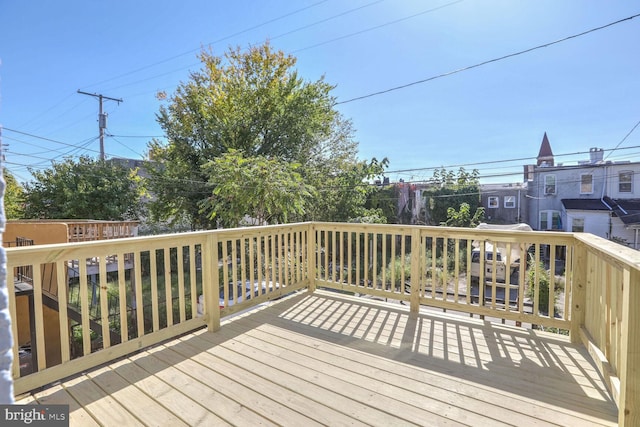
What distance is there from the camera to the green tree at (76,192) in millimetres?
12000

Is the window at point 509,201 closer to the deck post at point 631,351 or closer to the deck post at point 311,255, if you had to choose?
the deck post at point 311,255

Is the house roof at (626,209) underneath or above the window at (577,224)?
above

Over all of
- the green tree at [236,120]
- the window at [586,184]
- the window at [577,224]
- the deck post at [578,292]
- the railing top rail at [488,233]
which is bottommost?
the window at [577,224]

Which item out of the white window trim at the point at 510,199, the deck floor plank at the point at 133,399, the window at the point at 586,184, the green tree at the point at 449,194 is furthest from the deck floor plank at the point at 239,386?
the white window trim at the point at 510,199

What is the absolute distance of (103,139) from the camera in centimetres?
1551

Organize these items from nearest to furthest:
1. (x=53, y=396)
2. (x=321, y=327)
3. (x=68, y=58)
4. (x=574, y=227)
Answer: (x=53, y=396)
(x=321, y=327)
(x=68, y=58)
(x=574, y=227)

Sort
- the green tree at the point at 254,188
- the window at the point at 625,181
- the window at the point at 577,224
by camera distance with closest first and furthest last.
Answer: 1. the green tree at the point at 254,188
2. the window at the point at 625,181
3. the window at the point at 577,224

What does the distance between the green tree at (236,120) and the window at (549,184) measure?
511 inches

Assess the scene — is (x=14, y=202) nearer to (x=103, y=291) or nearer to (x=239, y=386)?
(x=103, y=291)

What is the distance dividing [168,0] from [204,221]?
24.8 ft

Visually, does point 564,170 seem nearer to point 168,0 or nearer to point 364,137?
point 364,137

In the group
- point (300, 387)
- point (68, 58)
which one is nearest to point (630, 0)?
point (300, 387)

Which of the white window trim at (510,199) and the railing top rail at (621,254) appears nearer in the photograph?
the railing top rail at (621,254)

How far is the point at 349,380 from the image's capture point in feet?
6.61
